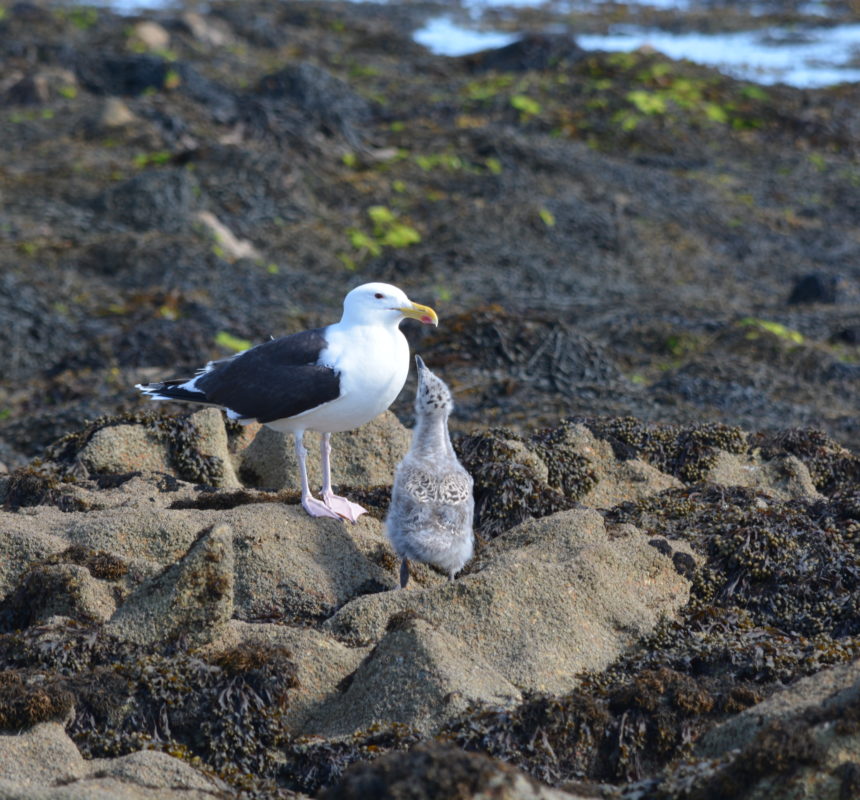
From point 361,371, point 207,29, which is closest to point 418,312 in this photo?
point 361,371

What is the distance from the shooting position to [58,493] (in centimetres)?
655

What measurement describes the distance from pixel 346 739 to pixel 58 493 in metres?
2.84

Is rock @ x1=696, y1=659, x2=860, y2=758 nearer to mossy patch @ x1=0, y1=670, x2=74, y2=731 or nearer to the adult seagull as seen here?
mossy patch @ x1=0, y1=670, x2=74, y2=731

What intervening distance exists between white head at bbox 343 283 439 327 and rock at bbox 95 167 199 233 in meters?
8.34

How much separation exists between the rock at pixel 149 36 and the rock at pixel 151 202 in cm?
786

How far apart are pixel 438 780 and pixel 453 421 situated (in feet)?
20.6

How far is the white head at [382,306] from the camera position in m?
6.38

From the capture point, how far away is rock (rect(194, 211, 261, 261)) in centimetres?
1416

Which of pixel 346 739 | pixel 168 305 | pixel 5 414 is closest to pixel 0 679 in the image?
pixel 346 739

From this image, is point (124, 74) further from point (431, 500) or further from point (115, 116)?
point (431, 500)

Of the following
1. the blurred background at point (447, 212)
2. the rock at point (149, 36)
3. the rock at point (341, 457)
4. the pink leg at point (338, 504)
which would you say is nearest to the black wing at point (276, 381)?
the pink leg at point (338, 504)

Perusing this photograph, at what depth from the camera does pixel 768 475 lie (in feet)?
24.3

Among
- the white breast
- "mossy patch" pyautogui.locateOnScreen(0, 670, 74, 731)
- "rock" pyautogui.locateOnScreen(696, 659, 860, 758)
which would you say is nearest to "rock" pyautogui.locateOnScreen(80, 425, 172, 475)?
the white breast

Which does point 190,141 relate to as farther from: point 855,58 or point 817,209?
point 855,58
